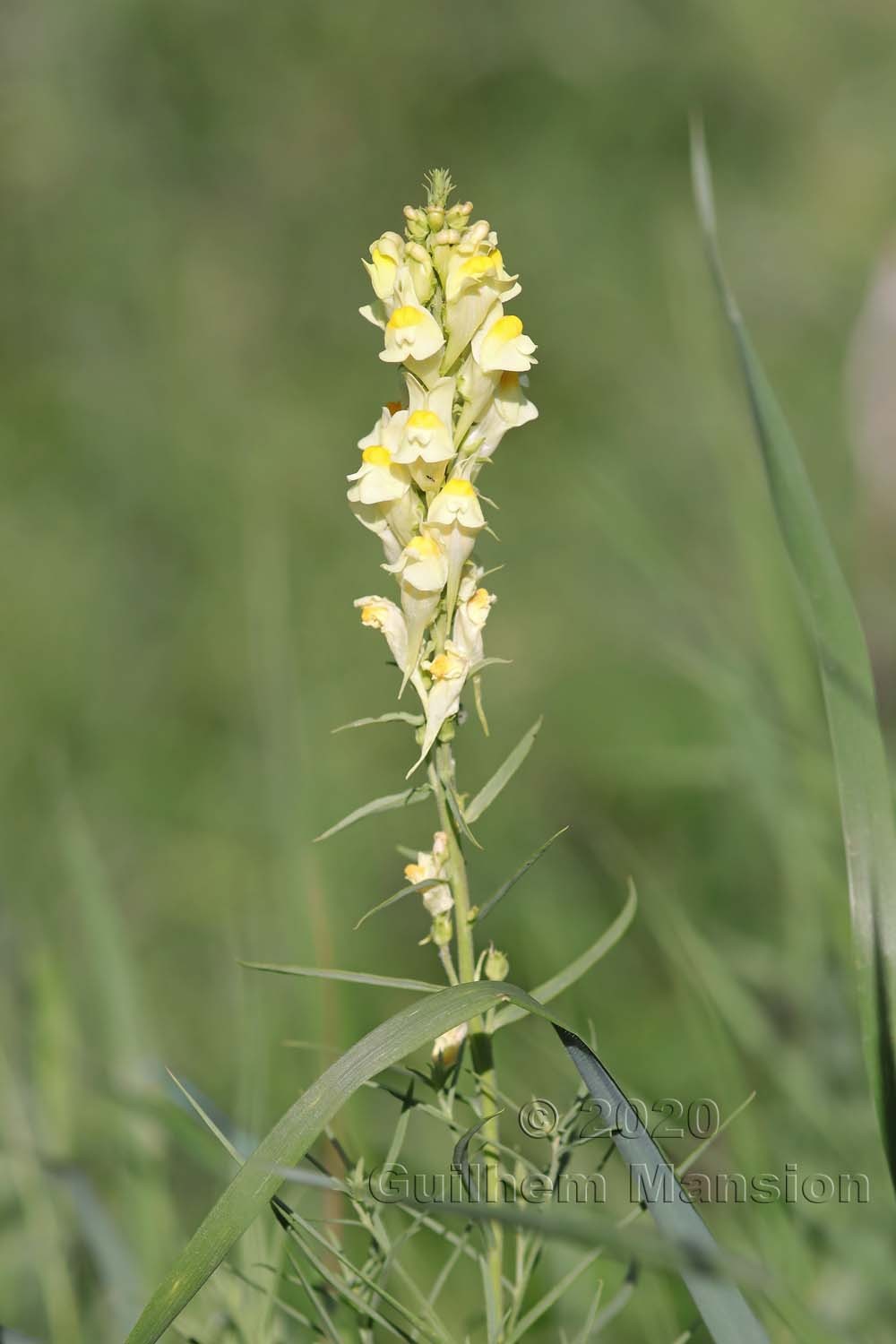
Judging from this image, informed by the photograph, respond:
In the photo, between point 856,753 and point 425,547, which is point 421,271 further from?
point 856,753

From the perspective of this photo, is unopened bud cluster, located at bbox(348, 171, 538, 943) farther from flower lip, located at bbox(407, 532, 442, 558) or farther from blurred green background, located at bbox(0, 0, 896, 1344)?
blurred green background, located at bbox(0, 0, 896, 1344)

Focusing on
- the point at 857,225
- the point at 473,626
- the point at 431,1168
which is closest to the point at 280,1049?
the point at 431,1168

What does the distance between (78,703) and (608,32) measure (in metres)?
2.56

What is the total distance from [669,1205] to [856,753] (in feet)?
1.07

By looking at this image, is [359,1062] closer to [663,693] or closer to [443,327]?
[443,327]

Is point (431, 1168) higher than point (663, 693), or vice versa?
point (663, 693)

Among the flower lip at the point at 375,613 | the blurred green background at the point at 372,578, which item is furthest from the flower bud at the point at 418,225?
the blurred green background at the point at 372,578

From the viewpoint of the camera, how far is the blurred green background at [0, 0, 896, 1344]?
58.2 inches

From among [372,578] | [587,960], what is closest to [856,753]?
[587,960]

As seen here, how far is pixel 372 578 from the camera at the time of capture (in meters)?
3.02

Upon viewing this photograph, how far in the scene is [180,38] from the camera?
12.9 ft

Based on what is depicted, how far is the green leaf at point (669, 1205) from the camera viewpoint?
0.77 m

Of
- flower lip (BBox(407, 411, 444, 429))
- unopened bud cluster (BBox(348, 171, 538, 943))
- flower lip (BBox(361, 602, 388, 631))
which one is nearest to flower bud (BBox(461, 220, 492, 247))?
unopened bud cluster (BBox(348, 171, 538, 943))

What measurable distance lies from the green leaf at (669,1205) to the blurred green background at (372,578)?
100 mm
